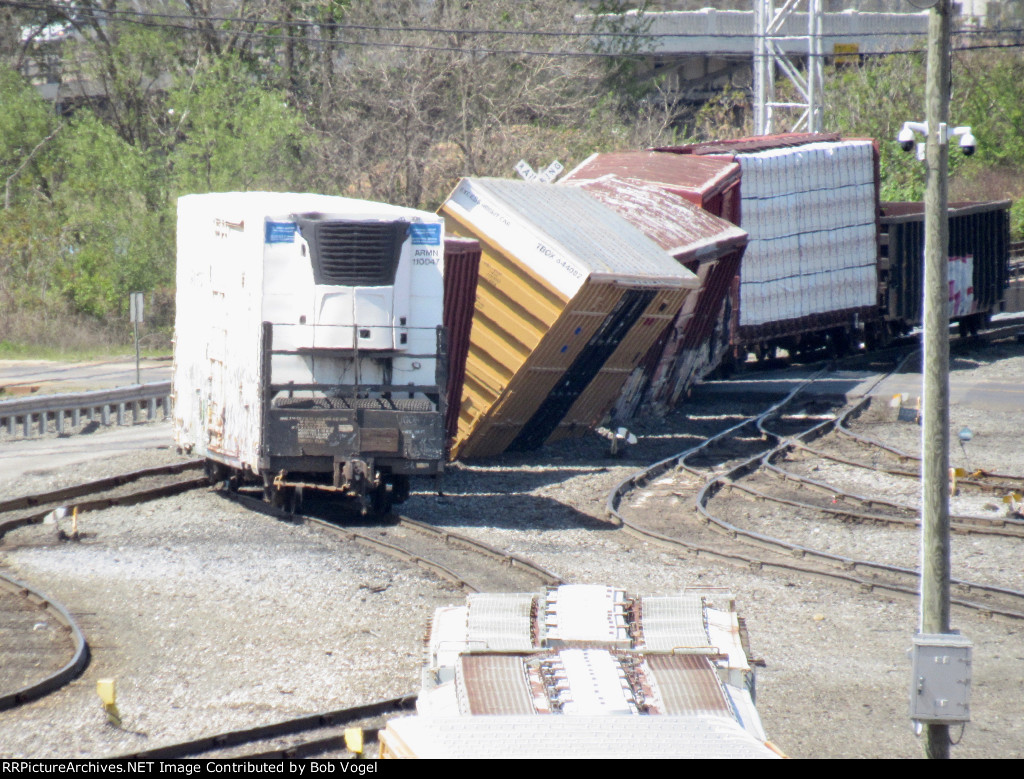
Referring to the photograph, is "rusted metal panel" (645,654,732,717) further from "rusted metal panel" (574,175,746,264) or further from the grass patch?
the grass patch

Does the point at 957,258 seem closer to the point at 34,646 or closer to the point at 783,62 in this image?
the point at 783,62

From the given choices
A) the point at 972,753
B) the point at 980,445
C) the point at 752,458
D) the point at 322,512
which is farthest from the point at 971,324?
the point at 972,753

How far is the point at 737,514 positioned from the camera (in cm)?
1516

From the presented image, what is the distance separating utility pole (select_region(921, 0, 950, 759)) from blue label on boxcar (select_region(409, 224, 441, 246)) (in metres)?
7.30

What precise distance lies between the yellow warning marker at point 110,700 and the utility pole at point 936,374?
4.94 metres

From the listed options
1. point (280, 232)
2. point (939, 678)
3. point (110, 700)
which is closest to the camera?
point (939, 678)

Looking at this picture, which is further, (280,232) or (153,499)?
(153,499)

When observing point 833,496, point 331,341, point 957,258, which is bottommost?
point 833,496

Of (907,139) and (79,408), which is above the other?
(907,139)

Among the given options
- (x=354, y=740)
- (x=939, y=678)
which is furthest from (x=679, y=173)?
(x=354, y=740)

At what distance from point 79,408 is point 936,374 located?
17955mm

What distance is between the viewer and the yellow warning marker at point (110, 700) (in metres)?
7.77

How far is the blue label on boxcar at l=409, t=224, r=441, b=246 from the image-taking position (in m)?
14.0

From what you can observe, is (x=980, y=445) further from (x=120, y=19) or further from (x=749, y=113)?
(x=749, y=113)
